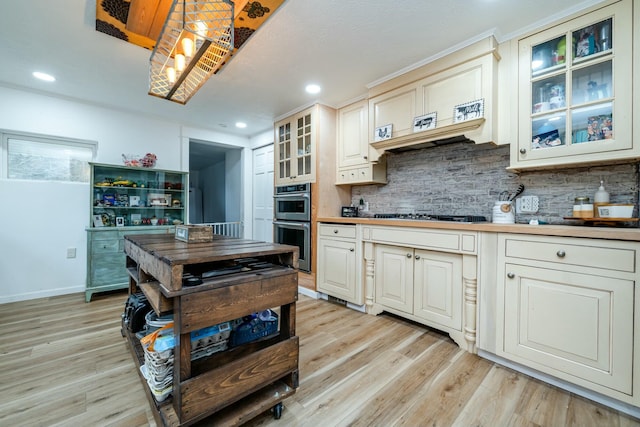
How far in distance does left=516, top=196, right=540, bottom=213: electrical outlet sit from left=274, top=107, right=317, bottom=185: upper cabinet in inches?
78.3

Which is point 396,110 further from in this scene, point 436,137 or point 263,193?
point 263,193

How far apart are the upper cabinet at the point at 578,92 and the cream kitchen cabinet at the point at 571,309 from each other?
24.5 inches

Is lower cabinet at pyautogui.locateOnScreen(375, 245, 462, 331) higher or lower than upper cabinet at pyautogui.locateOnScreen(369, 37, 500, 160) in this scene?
lower

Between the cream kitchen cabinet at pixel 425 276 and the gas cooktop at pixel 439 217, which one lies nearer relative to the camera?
the cream kitchen cabinet at pixel 425 276

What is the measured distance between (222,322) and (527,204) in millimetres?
2317

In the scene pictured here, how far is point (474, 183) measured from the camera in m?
2.36

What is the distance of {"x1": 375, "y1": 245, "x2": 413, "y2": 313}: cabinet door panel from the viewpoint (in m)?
2.29

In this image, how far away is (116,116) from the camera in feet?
11.6

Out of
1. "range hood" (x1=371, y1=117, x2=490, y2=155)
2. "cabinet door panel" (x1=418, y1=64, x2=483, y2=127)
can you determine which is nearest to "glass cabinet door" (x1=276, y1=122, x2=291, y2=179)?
"range hood" (x1=371, y1=117, x2=490, y2=155)

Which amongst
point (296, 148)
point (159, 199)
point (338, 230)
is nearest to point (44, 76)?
point (159, 199)

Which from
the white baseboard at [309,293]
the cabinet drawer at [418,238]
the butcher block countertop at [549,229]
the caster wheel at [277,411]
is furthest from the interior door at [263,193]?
the caster wheel at [277,411]

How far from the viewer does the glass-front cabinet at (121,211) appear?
3.03 m

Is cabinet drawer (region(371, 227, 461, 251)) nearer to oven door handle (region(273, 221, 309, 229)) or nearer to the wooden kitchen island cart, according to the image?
oven door handle (region(273, 221, 309, 229))

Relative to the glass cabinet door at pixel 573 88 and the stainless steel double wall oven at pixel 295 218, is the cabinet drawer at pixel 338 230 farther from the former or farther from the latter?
the glass cabinet door at pixel 573 88
